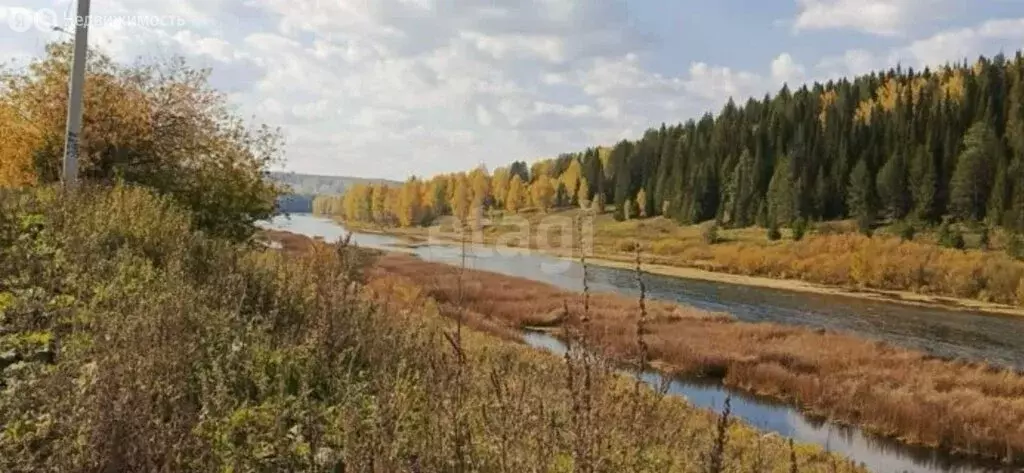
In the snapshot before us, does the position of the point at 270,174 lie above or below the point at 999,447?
above

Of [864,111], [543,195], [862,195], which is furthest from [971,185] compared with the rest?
[543,195]

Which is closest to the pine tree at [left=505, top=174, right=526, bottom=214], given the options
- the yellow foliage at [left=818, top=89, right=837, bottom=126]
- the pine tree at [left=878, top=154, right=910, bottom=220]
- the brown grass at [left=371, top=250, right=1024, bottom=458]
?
the yellow foliage at [left=818, top=89, right=837, bottom=126]

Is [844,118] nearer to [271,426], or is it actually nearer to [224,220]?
[224,220]

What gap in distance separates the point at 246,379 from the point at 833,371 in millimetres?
19892

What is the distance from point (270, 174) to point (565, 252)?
200ft

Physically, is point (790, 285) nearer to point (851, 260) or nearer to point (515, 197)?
point (851, 260)

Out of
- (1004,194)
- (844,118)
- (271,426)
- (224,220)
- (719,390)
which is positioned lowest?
(719,390)

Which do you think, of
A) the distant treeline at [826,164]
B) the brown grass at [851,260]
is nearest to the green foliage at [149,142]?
the brown grass at [851,260]

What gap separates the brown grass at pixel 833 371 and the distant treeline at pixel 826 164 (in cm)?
5626

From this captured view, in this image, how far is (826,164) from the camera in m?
99.0

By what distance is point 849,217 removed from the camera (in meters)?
90.2

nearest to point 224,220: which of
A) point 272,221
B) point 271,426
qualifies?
point 272,221

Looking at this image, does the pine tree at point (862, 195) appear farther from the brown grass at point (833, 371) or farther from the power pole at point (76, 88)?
the power pole at point (76, 88)

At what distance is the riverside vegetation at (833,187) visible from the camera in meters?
60.3
